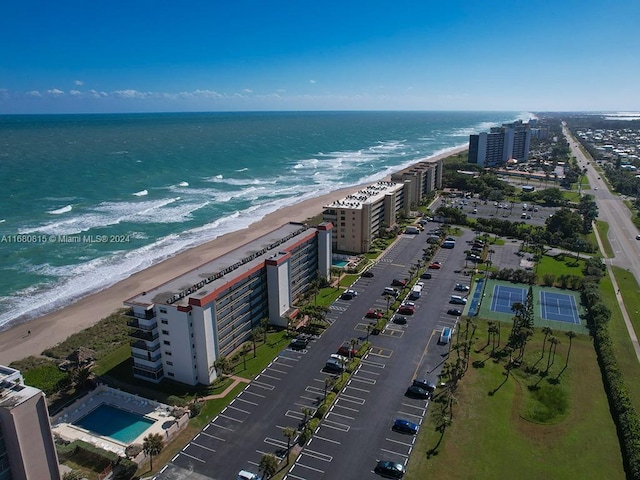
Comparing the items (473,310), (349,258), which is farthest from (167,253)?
(473,310)

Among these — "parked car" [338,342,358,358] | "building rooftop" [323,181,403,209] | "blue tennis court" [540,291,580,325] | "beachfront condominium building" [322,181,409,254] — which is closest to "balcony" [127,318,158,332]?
"parked car" [338,342,358,358]

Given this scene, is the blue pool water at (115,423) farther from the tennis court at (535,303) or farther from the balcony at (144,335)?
the tennis court at (535,303)

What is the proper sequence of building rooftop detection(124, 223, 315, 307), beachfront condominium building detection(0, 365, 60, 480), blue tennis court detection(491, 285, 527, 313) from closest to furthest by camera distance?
1. beachfront condominium building detection(0, 365, 60, 480)
2. building rooftop detection(124, 223, 315, 307)
3. blue tennis court detection(491, 285, 527, 313)

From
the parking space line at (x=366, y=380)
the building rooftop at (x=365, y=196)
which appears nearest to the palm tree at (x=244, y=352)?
the parking space line at (x=366, y=380)

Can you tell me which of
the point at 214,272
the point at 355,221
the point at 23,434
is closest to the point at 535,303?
the point at 355,221

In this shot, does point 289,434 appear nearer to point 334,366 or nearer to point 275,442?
point 275,442

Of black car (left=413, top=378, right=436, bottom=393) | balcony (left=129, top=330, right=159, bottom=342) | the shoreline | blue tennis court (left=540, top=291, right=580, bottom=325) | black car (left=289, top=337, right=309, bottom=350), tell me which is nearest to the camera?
black car (left=413, top=378, right=436, bottom=393)

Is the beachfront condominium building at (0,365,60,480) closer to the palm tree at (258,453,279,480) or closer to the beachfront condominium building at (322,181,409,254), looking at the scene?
the palm tree at (258,453,279,480)
